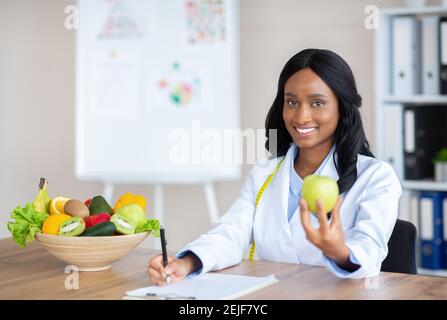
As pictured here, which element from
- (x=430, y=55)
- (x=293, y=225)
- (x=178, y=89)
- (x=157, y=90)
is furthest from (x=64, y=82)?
(x=293, y=225)

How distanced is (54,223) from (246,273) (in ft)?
1.51

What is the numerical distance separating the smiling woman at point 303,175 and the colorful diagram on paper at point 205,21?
5.53ft

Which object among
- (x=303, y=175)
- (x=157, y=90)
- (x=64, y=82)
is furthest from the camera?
(x=64, y=82)

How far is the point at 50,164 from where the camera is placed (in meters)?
4.61

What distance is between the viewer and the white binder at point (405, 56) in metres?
3.21

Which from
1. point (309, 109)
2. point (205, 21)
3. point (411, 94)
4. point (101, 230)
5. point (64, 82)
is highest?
point (205, 21)

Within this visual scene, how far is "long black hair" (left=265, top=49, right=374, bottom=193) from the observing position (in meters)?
1.84

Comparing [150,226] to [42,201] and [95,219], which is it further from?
[42,201]

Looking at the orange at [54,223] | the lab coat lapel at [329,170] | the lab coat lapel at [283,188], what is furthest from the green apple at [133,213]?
the lab coat lapel at [329,170]

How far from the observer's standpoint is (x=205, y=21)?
3664 mm

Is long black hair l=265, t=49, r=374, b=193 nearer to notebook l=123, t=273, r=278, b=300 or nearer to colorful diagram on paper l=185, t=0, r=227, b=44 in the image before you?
notebook l=123, t=273, r=278, b=300

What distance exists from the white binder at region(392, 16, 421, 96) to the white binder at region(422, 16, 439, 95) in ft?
0.12

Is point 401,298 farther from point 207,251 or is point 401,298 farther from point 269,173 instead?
point 269,173

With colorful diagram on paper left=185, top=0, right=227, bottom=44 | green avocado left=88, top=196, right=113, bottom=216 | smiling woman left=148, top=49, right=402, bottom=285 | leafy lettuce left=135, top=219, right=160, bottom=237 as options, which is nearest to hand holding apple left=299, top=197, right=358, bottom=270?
smiling woman left=148, top=49, right=402, bottom=285
